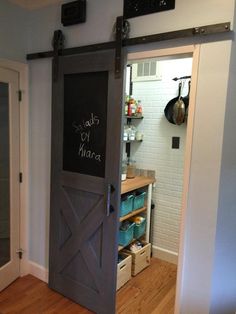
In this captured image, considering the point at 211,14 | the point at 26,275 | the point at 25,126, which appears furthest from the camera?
the point at 26,275

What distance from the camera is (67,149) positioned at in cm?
228

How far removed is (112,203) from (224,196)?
80 cm

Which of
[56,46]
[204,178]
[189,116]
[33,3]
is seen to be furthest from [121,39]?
[204,178]

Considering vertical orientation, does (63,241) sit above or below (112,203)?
below

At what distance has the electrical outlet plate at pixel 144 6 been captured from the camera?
175 cm

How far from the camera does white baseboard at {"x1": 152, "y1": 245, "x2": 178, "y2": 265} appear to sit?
3078 millimetres

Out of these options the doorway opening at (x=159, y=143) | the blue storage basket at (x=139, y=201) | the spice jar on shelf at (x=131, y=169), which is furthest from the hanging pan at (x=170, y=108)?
the blue storage basket at (x=139, y=201)

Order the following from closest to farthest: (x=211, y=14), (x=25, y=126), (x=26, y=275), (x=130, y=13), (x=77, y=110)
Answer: (x=211, y=14), (x=130, y=13), (x=77, y=110), (x=25, y=126), (x=26, y=275)

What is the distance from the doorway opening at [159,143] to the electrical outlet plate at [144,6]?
1082 millimetres

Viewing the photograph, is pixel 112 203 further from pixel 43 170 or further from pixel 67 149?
pixel 43 170

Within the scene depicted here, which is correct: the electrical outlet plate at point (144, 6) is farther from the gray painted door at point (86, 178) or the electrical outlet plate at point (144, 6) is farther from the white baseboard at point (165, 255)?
the white baseboard at point (165, 255)

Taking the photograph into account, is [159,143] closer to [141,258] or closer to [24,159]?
[141,258]

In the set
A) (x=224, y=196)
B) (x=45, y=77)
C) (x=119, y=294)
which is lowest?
(x=119, y=294)

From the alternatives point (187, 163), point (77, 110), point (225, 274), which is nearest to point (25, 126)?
point (77, 110)
